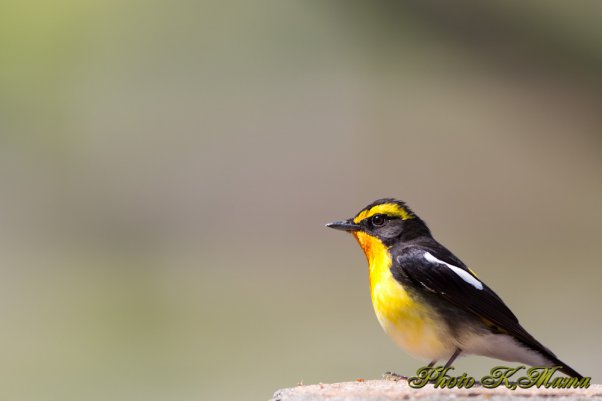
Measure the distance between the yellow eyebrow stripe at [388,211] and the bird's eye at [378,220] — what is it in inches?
1.2

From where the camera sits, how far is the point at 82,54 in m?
41.5

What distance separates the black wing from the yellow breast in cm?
12

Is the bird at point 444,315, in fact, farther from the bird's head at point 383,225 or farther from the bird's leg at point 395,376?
the bird's head at point 383,225

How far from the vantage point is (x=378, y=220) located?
823 cm

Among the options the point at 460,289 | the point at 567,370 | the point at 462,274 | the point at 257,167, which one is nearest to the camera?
the point at 567,370

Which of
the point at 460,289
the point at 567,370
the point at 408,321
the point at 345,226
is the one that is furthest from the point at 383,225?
the point at 567,370

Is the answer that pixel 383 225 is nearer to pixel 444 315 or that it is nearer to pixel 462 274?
pixel 462 274

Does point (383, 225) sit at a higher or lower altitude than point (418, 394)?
higher

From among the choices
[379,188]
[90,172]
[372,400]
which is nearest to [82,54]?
[90,172]

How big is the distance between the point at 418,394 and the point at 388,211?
1957mm

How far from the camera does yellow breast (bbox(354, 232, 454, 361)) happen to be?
24.2 feet

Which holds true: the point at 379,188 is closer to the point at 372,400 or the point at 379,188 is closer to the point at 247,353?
the point at 247,353

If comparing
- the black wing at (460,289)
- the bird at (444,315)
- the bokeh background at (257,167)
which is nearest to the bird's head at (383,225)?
the bird at (444,315)

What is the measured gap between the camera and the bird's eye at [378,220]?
27.0 feet
